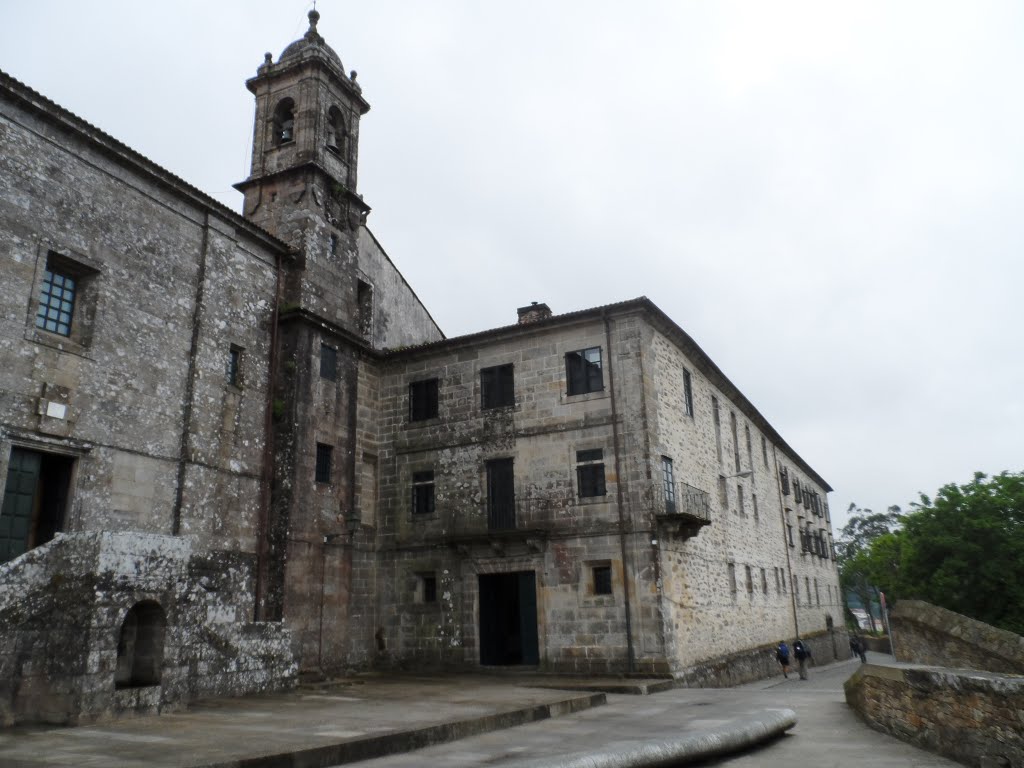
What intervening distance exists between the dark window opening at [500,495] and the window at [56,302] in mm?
10584

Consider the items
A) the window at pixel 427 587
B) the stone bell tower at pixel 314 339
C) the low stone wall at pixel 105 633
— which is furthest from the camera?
the window at pixel 427 587

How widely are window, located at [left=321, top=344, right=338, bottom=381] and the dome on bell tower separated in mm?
8542

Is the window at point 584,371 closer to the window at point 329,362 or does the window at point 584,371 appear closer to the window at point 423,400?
the window at point 423,400

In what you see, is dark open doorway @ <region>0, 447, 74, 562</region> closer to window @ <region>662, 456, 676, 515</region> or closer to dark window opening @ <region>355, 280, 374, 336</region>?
dark window opening @ <region>355, 280, 374, 336</region>

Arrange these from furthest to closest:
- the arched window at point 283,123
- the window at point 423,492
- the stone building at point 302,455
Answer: the arched window at point 283,123, the window at point 423,492, the stone building at point 302,455

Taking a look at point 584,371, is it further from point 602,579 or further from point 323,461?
point 323,461

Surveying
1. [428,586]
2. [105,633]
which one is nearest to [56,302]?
[105,633]

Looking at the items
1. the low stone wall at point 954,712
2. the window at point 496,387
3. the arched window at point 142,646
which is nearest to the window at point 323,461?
the window at point 496,387

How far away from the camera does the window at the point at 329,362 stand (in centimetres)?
1998

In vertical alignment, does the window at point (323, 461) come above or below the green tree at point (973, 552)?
above

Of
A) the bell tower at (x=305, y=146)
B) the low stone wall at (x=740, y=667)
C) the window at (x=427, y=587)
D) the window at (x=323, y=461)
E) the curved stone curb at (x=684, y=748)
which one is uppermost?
the bell tower at (x=305, y=146)

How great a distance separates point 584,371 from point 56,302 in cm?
1200

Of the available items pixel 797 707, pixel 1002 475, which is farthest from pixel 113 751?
pixel 1002 475

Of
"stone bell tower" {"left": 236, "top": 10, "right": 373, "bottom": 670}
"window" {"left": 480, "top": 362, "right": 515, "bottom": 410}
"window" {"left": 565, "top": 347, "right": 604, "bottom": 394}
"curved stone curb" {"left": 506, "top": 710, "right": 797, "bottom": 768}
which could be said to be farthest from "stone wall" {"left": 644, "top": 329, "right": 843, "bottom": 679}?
"stone bell tower" {"left": 236, "top": 10, "right": 373, "bottom": 670}
